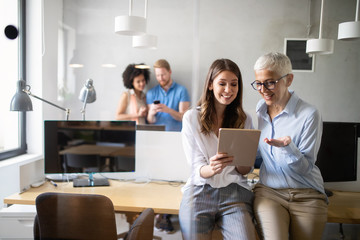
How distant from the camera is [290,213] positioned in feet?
3.88

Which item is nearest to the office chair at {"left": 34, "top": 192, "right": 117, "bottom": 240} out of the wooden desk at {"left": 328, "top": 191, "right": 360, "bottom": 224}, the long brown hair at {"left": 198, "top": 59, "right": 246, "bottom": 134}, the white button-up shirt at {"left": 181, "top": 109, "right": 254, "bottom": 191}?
the white button-up shirt at {"left": 181, "top": 109, "right": 254, "bottom": 191}

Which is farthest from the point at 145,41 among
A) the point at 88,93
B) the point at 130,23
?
the point at 88,93

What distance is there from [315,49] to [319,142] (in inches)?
15.5

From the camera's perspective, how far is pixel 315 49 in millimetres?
1145

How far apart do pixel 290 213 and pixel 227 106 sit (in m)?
0.52

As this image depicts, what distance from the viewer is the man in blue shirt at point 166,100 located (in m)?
1.42

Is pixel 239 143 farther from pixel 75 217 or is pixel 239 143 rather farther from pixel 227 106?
pixel 75 217

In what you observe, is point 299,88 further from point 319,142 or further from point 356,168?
point 356,168

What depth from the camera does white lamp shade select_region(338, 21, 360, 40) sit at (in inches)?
44.1

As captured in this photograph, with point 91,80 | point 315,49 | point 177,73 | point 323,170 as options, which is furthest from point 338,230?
point 91,80

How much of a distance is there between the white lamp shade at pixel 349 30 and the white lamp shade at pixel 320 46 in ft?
0.16

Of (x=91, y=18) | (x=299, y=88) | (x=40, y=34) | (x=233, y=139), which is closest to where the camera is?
(x=233, y=139)

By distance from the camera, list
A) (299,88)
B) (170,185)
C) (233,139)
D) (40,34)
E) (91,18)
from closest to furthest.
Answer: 1. (233,139)
2. (299,88)
3. (40,34)
4. (91,18)
5. (170,185)

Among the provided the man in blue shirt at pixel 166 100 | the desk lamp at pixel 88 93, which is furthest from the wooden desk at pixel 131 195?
the desk lamp at pixel 88 93
